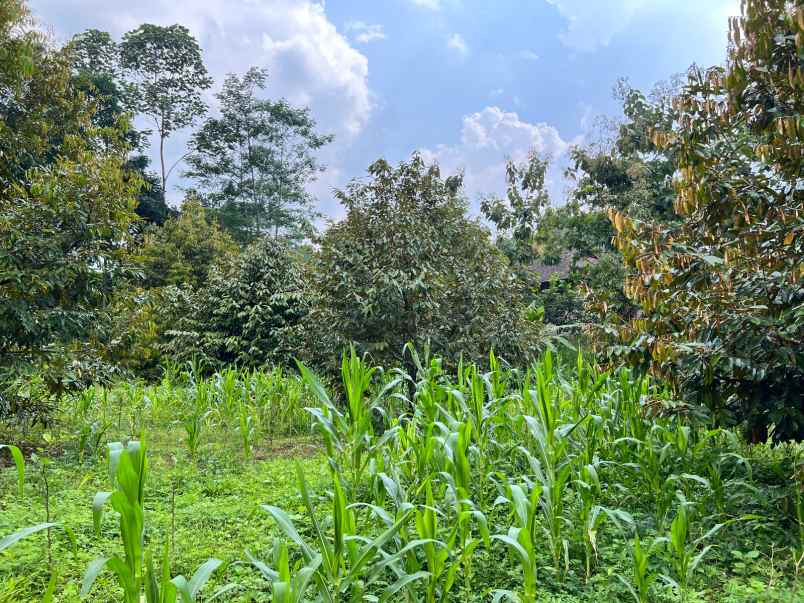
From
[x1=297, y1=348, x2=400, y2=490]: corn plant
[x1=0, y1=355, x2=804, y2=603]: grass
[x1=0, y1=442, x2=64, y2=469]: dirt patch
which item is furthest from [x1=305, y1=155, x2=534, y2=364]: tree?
[x1=297, y1=348, x2=400, y2=490]: corn plant

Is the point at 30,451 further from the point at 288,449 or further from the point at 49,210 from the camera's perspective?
the point at 288,449

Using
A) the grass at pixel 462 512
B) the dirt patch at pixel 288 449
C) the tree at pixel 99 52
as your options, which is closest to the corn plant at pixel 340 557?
the grass at pixel 462 512

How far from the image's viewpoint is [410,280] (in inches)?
240

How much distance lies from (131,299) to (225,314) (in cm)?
520

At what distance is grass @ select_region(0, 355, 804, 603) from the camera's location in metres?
2.07

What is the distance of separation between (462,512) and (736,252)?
230cm

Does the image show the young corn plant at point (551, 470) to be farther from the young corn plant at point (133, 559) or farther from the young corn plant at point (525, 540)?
the young corn plant at point (133, 559)

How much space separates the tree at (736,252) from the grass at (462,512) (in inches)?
11.7

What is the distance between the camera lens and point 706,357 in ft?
9.57

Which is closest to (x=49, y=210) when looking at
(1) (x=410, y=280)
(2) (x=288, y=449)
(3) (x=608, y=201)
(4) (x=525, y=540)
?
(2) (x=288, y=449)

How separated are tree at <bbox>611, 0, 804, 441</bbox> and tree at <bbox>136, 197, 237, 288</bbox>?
36.7ft

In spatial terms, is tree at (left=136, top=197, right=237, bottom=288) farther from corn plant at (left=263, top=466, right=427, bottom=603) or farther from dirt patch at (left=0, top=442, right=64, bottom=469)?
corn plant at (left=263, top=466, right=427, bottom=603)

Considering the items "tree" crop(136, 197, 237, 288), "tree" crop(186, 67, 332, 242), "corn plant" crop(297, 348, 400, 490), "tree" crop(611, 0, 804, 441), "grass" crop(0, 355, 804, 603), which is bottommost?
"grass" crop(0, 355, 804, 603)

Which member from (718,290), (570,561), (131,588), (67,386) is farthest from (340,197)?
(131,588)
